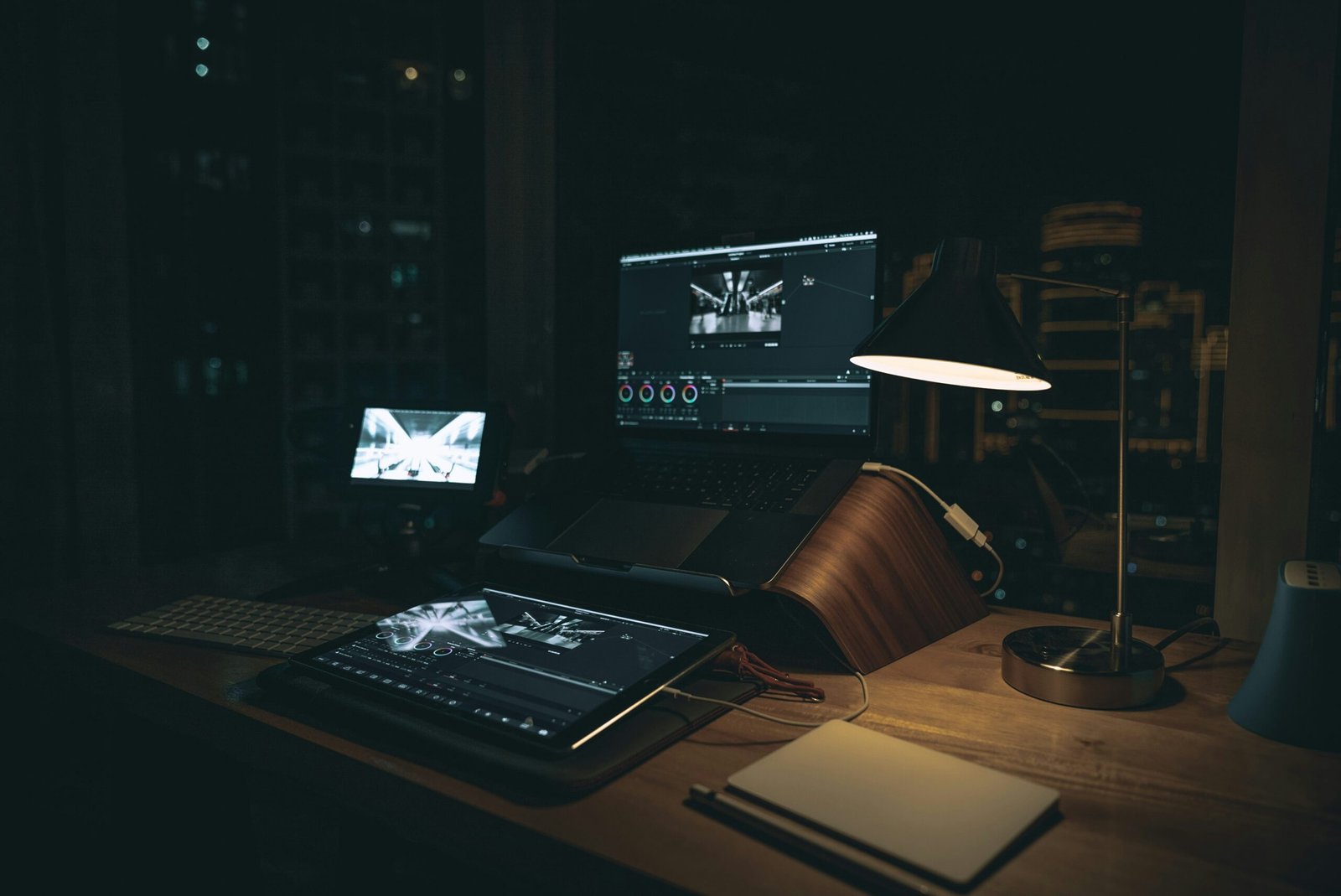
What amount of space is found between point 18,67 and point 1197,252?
2179mm

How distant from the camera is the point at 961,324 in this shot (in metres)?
0.65

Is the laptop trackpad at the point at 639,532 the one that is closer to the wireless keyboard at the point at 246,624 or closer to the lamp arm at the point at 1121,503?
the wireless keyboard at the point at 246,624

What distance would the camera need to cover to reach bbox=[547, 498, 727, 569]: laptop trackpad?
852mm

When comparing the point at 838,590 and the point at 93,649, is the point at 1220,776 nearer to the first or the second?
the point at 838,590

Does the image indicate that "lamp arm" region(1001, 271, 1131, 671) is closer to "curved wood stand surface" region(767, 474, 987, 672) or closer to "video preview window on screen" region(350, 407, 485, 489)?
"curved wood stand surface" region(767, 474, 987, 672)

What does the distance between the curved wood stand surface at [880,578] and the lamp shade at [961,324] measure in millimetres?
215

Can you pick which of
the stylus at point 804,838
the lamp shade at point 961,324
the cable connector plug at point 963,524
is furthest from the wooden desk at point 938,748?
the lamp shade at point 961,324

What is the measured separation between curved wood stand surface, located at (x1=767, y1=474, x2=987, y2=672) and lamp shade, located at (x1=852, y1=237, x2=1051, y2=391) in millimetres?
215

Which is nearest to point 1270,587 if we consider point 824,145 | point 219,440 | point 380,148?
point 824,145

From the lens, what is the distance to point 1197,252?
0.92 metres

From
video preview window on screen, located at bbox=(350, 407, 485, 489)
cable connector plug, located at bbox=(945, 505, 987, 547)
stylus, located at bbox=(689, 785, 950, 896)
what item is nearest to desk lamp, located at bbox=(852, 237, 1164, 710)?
cable connector plug, located at bbox=(945, 505, 987, 547)

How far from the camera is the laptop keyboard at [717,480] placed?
905 mm

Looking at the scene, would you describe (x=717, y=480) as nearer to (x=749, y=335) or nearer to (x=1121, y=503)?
(x=749, y=335)

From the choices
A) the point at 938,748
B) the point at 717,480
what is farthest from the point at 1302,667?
the point at 717,480
